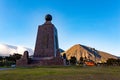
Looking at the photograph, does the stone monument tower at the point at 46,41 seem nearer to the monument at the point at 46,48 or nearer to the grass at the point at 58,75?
the monument at the point at 46,48

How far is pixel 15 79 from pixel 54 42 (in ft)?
104

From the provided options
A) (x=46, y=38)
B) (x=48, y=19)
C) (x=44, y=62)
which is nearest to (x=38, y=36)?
(x=46, y=38)

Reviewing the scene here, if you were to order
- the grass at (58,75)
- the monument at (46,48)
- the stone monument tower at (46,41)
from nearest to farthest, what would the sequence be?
the grass at (58,75) → the monument at (46,48) → the stone monument tower at (46,41)

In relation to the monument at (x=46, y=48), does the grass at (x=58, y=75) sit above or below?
below

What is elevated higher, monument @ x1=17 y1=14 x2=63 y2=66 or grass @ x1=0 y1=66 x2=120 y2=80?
monument @ x1=17 y1=14 x2=63 y2=66

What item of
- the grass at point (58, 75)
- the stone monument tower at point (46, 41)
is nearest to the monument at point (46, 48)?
the stone monument tower at point (46, 41)

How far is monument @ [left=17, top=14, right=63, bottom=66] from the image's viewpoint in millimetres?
39250

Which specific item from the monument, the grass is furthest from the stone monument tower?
the grass

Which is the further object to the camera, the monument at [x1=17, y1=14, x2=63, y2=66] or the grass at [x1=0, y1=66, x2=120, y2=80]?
the monument at [x1=17, y1=14, x2=63, y2=66]

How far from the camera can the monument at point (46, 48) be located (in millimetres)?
39250

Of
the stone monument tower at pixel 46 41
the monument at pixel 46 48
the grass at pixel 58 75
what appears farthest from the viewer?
the stone monument tower at pixel 46 41

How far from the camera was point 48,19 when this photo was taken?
47531mm

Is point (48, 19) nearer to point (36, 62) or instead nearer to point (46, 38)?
point (46, 38)

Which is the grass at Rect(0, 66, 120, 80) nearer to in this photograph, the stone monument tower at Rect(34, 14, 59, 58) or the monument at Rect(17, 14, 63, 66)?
the monument at Rect(17, 14, 63, 66)
